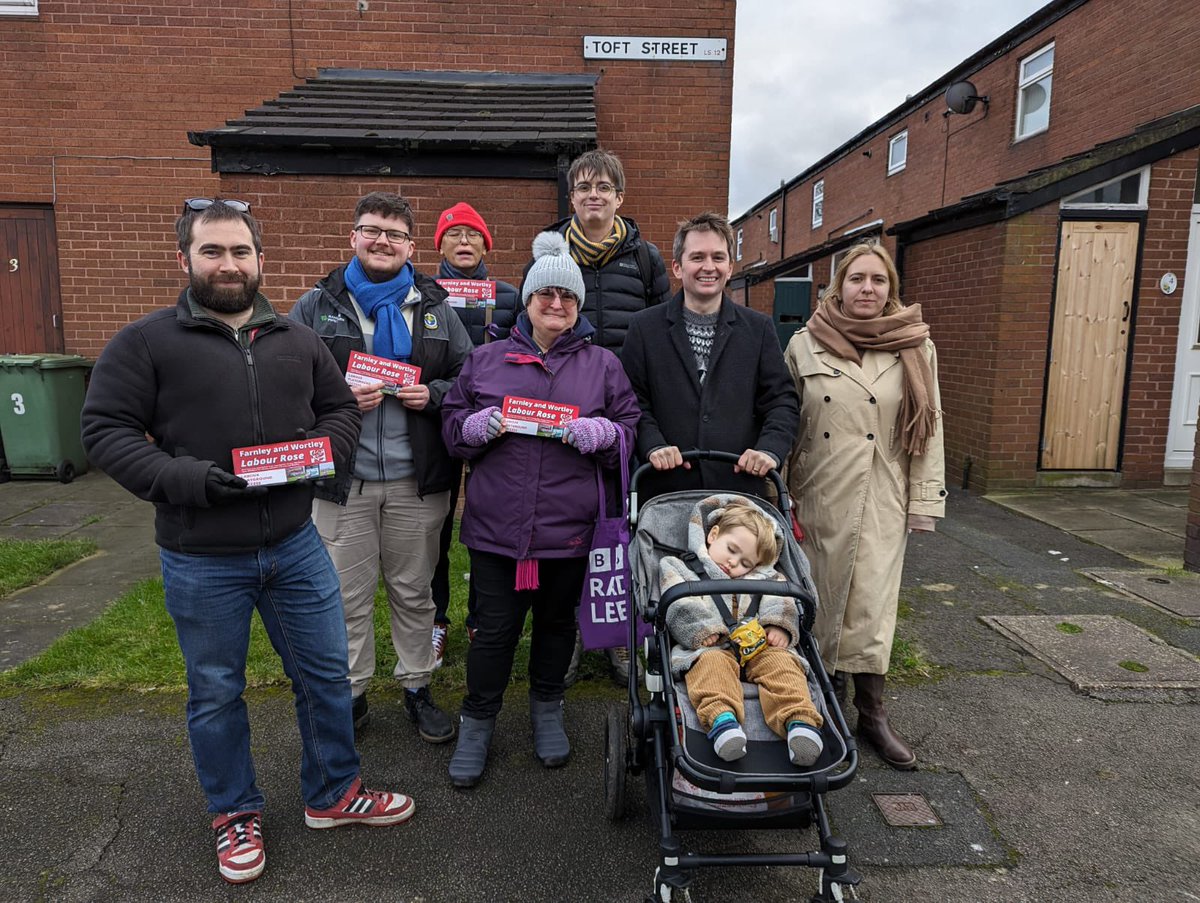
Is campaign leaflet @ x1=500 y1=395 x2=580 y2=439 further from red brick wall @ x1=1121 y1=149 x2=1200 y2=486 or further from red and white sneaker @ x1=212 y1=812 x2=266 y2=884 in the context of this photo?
red brick wall @ x1=1121 y1=149 x2=1200 y2=486

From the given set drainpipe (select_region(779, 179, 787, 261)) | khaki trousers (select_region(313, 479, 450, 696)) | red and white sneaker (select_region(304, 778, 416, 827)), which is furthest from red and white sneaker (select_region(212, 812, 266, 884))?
drainpipe (select_region(779, 179, 787, 261))

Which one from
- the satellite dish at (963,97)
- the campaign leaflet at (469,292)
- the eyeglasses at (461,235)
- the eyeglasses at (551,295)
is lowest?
the eyeglasses at (551,295)

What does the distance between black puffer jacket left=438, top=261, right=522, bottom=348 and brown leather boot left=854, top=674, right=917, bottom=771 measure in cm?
234

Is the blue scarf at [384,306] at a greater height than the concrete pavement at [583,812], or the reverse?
the blue scarf at [384,306]

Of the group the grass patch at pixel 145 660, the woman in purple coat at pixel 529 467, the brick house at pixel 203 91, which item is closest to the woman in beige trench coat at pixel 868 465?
the woman in purple coat at pixel 529 467

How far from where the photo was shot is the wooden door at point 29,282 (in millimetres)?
8547

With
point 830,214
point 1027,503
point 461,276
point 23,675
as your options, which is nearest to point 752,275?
point 830,214

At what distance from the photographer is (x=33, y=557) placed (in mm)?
5594

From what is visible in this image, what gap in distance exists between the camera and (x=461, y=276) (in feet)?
13.8

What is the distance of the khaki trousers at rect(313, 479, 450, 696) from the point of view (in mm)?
3193

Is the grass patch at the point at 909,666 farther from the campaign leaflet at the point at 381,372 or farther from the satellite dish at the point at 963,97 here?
the satellite dish at the point at 963,97

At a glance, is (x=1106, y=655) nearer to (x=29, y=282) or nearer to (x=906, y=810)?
(x=906, y=810)

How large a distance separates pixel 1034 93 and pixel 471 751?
1712 centimetres

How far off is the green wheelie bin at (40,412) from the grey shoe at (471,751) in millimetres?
6667
